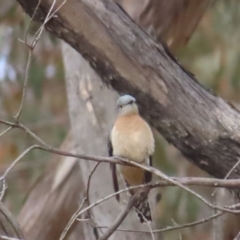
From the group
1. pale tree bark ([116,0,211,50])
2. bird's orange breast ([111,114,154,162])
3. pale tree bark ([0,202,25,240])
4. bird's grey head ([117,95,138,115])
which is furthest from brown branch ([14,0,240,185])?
pale tree bark ([116,0,211,50])

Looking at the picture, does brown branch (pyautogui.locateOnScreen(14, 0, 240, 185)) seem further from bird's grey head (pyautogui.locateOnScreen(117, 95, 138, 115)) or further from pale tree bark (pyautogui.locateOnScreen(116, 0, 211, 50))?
pale tree bark (pyautogui.locateOnScreen(116, 0, 211, 50))

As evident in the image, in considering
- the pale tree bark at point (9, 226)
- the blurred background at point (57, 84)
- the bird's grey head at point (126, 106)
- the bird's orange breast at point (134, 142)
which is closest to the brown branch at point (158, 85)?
the bird's grey head at point (126, 106)

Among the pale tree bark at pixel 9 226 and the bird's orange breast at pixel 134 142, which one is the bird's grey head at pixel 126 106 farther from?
the pale tree bark at pixel 9 226

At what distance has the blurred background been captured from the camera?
4746 millimetres

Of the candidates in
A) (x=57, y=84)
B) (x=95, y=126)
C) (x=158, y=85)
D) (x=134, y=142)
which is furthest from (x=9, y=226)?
(x=57, y=84)

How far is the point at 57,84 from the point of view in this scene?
6211 millimetres

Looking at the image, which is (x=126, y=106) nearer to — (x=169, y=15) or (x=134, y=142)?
(x=134, y=142)

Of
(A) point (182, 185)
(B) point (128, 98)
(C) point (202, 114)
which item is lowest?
(A) point (182, 185)

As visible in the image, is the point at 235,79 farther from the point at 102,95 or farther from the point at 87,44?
the point at 87,44

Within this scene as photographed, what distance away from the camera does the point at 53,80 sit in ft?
20.1

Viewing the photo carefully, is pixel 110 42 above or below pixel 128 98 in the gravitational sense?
above

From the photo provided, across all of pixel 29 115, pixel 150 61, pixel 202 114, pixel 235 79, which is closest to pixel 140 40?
pixel 150 61

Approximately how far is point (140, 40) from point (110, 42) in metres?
0.12

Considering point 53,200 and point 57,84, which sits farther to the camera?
point 57,84
